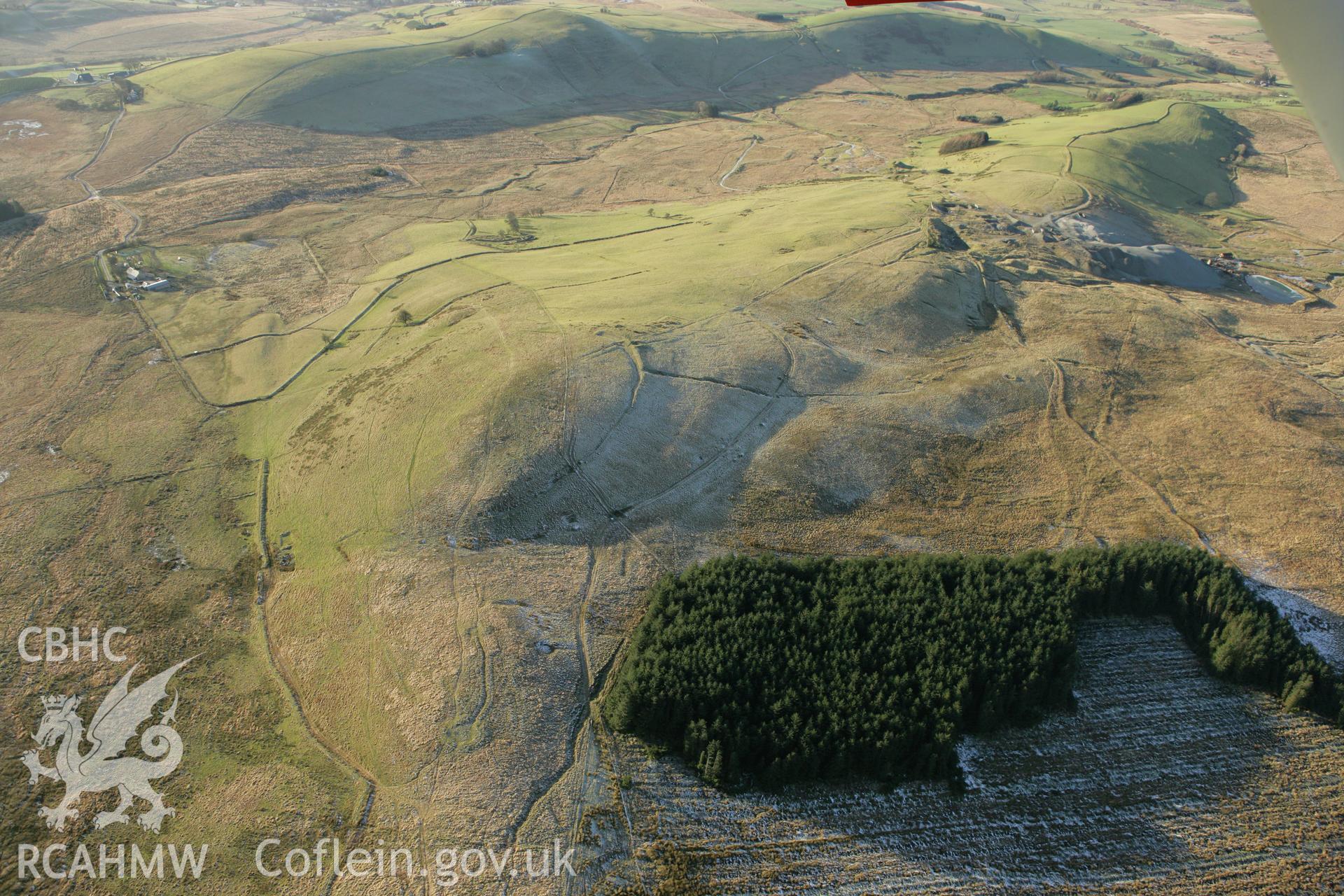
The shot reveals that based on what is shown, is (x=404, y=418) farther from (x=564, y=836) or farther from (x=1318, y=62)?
(x=1318, y=62)

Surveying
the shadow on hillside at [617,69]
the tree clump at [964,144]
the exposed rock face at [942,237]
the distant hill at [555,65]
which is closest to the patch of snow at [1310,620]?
the exposed rock face at [942,237]

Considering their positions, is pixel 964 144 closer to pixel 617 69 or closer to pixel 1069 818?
pixel 617 69

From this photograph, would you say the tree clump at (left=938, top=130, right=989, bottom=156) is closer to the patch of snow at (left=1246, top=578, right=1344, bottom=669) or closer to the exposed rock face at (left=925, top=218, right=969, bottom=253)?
the exposed rock face at (left=925, top=218, right=969, bottom=253)

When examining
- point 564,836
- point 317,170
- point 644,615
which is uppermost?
point 317,170

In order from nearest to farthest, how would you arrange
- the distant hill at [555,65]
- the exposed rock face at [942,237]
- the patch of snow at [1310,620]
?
1. the patch of snow at [1310,620]
2. the exposed rock face at [942,237]
3. the distant hill at [555,65]

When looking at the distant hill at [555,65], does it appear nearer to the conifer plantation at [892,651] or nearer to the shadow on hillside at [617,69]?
the shadow on hillside at [617,69]

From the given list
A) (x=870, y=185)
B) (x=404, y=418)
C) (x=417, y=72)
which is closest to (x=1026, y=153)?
(x=870, y=185)
